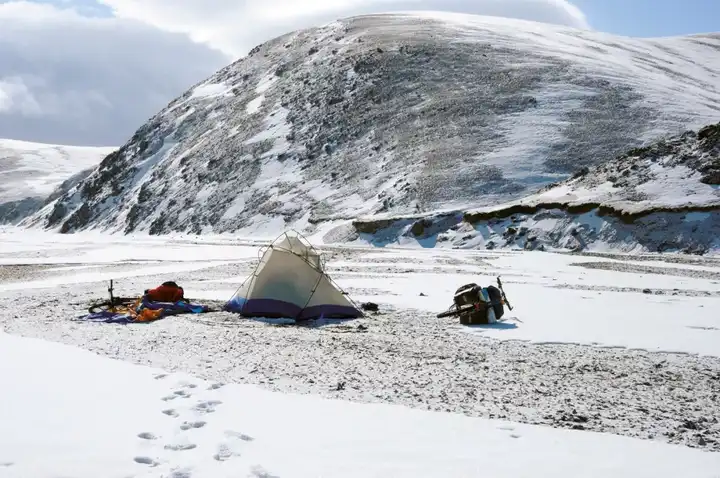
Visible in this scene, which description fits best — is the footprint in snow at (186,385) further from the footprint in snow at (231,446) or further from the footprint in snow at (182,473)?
the footprint in snow at (182,473)

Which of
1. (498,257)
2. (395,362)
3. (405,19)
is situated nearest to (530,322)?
(395,362)

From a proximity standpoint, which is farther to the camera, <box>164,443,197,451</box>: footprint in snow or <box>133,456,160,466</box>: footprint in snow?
<box>164,443,197,451</box>: footprint in snow

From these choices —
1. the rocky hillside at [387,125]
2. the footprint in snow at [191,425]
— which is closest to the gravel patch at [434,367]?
the footprint in snow at [191,425]

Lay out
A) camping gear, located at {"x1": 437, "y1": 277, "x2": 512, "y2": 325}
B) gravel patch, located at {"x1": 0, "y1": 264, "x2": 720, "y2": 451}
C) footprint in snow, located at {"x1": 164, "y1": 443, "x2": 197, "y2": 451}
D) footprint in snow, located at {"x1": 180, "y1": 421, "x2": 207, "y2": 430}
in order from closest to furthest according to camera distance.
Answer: footprint in snow, located at {"x1": 164, "y1": 443, "x2": 197, "y2": 451}
footprint in snow, located at {"x1": 180, "y1": 421, "x2": 207, "y2": 430}
gravel patch, located at {"x1": 0, "y1": 264, "x2": 720, "y2": 451}
camping gear, located at {"x1": 437, "y1": 277, "x2": 512, "y2": 325}

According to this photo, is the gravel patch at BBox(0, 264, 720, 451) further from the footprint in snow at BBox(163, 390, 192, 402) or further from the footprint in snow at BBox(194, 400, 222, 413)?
the footprint in snow at BBox(194, 400, 222, 413)

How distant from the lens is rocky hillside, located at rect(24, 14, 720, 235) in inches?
2260

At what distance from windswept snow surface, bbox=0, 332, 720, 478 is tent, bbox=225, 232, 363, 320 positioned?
22.3ft

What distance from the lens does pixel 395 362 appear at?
10.2 m

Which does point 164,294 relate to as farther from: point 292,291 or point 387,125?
point 387,125

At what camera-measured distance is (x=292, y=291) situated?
15312 mm

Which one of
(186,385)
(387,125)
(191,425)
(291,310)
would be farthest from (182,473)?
(387,125)

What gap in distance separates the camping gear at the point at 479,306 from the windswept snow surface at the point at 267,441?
6568 millimetres

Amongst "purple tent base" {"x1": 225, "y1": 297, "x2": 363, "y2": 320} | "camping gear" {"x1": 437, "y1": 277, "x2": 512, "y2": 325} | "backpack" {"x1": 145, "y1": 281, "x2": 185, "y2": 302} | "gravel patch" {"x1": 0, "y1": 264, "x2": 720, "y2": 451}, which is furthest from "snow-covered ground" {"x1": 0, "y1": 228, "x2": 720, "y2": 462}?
"backpack" {"x1": 145, "y1": 281, "x2": 185, "y2": 302}

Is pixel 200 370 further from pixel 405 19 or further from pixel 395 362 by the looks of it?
pixel 405 19
